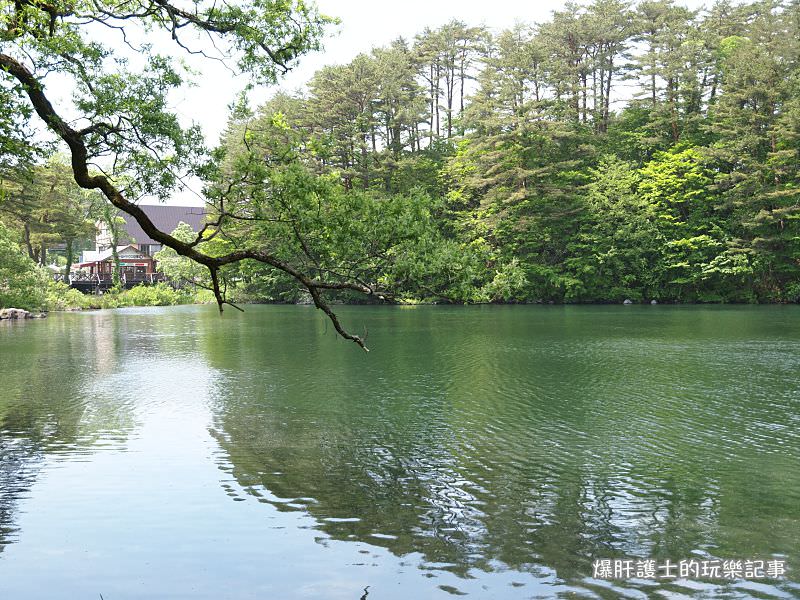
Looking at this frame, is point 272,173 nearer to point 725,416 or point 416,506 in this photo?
point 416,506

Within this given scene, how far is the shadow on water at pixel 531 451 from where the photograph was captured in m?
7.15

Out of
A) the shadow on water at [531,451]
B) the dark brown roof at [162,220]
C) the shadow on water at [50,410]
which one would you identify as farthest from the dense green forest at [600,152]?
the dark brown roof at [162,220]

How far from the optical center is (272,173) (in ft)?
32.3

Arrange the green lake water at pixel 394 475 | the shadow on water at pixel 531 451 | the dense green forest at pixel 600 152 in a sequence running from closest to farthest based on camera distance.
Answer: the green lake water at pixel 394 475
the shadow on water at pixel 531 451
the dense green forest at pixel 600 152

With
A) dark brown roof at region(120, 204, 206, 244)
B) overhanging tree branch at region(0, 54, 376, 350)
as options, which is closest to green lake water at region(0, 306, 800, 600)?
overhanging tree branch at region(0, 54, 376, 350)

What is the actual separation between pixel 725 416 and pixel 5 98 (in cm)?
1279

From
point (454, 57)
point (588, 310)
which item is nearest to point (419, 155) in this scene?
point (454, 57)

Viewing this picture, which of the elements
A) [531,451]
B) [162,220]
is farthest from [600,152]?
[162,220]

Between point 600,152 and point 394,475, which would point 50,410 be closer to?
point 394,475

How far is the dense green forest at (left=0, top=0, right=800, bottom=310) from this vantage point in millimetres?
44688

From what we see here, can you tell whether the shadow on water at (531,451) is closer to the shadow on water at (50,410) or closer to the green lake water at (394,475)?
the green lake water at (394,475)

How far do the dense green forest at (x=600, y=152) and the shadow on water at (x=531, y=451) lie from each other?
24800 millimetres

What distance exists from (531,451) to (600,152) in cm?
4660

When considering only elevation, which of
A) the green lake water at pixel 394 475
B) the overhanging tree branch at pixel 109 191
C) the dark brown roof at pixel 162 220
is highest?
the dark brown roof at pixel 162 220
